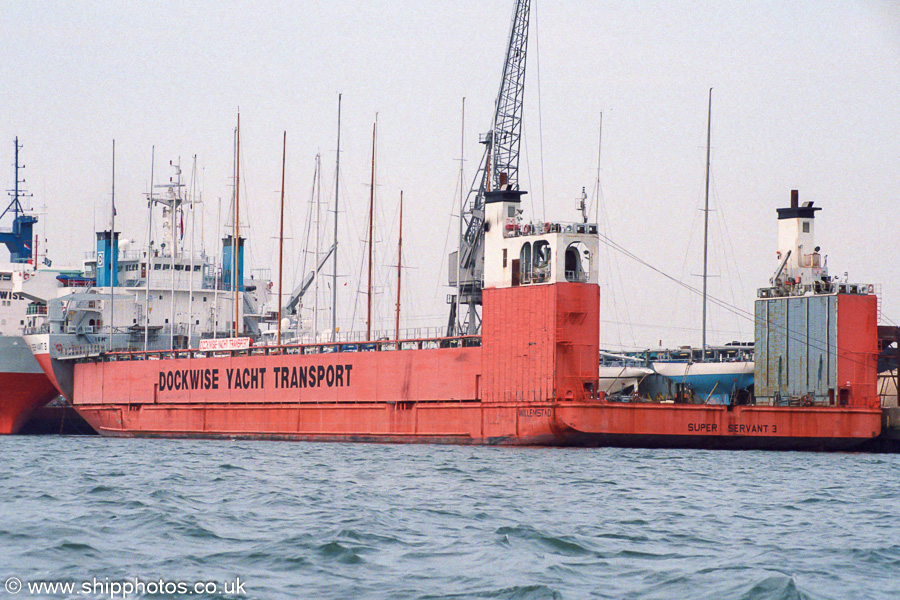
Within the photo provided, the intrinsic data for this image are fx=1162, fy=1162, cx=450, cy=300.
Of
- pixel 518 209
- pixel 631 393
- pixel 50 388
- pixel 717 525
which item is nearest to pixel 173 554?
pixel 717 525

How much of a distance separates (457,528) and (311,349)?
101 ft

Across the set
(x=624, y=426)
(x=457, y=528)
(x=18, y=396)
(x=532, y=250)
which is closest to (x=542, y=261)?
(x=532, y=250)

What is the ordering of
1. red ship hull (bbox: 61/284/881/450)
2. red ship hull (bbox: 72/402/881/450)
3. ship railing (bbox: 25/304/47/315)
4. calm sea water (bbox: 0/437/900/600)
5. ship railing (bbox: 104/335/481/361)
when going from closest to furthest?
calm sea water (bbox: 0/437/900/600), red ship hull (bbox: 72/402/881/450), red ship hull (bbox: 61/284/881/450), ship railing (bbox: 104/335/481/361), ship railing (bbox: 25/304/47/315)

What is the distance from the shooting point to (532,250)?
42594 mm

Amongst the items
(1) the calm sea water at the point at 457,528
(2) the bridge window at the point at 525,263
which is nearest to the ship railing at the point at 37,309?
(1) the calm sea water at the point at 457,528

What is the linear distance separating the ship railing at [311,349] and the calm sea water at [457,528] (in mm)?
10545

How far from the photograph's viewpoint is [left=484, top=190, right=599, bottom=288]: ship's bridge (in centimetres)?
4181

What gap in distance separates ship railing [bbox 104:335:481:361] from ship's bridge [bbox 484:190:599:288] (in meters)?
2.83

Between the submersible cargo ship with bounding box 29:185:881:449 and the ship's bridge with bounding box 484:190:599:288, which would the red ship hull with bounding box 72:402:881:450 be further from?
the ship's bridge with bounding box 484:190:599:288

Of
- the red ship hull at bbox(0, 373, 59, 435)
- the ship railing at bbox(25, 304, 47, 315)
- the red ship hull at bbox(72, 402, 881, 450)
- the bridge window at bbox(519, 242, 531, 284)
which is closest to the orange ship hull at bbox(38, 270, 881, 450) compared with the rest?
the red ship hull at bbox(72, 402, 881, 450)

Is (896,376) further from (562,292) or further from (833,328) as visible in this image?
(562,292)

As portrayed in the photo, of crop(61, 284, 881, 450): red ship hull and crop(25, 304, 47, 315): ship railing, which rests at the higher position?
crop(25, 304, 47, 315): ship railing

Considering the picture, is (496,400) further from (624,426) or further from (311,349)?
(311,349)

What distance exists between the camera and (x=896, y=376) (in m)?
48.9
